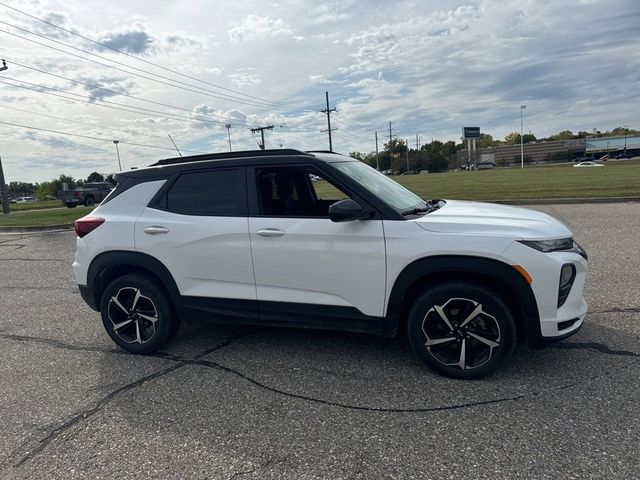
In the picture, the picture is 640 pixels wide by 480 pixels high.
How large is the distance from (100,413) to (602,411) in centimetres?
345

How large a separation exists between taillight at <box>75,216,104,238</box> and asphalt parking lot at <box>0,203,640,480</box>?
1.17 m

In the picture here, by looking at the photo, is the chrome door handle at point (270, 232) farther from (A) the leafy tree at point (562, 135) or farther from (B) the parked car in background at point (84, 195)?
(A) the leafy tree at point (562, 135)

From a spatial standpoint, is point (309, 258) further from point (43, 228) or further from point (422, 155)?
point (422, 155)

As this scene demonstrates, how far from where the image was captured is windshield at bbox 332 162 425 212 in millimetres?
3561

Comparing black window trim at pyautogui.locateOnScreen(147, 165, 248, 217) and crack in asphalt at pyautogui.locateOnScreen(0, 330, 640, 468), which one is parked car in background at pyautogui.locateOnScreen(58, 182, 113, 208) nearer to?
crack in asphalt at pyautogui.locateOnScreen(0, 330, 640, 468)

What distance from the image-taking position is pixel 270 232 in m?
3.54

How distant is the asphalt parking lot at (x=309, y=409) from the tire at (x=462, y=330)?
143 mm

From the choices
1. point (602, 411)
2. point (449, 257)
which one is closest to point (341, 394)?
point (449, 257)

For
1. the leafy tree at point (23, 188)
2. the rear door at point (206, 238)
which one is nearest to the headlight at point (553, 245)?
the rear door at point (206, 238)

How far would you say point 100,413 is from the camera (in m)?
3.14

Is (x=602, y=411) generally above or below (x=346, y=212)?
below

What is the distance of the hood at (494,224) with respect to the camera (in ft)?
10.2

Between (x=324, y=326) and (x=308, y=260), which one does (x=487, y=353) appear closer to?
(x=324, y=326)

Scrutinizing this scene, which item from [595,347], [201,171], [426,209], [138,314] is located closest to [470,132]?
[595,347]
